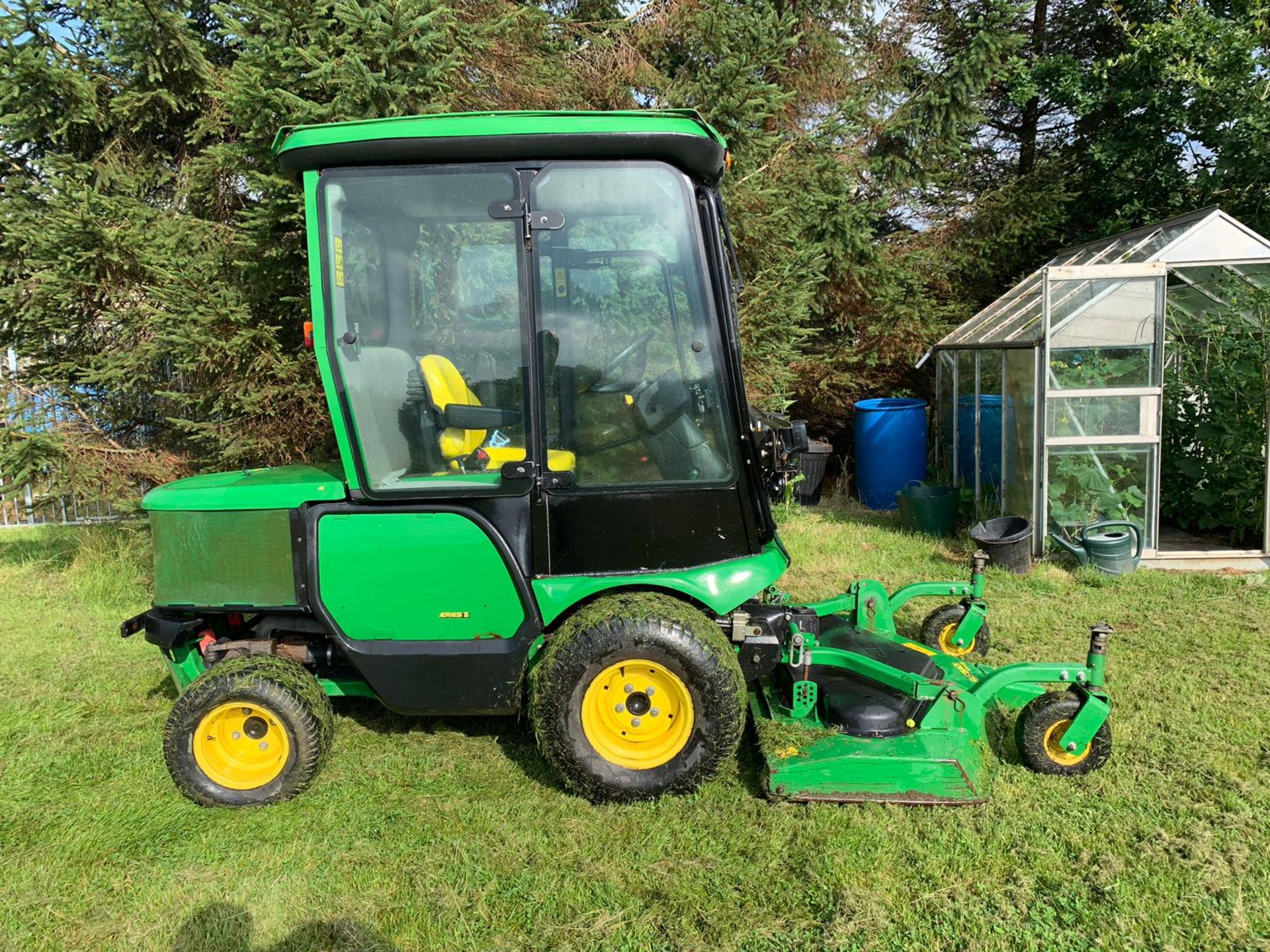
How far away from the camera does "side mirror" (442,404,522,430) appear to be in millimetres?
3045

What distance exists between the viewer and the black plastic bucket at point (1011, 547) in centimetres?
610

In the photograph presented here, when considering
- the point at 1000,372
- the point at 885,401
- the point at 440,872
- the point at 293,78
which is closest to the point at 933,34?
the point at 885,401

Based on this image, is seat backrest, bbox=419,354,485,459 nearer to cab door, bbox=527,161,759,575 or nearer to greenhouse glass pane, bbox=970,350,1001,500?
cab door, bbox=527,161,759,575

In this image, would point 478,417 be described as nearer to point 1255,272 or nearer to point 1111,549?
point 1111,549

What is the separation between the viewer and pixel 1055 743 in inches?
128

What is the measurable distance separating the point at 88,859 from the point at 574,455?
2191mm

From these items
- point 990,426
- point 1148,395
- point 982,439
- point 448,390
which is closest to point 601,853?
point 448,390

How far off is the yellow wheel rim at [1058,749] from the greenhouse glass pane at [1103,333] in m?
3.91

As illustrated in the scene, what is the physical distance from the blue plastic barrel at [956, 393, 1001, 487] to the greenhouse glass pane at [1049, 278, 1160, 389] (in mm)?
1162

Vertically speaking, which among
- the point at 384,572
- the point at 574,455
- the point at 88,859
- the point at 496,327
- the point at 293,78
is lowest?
the point at 88,859

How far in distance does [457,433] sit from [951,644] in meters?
2.72

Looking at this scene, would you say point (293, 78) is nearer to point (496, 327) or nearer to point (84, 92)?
point (84, 92)

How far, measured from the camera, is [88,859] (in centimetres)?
294

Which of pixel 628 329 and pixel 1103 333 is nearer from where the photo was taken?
pixel 628 329
